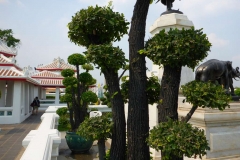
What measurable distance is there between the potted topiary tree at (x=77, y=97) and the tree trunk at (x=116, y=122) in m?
3.09

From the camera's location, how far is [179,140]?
78.0 inches

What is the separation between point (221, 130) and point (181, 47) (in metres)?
2.17

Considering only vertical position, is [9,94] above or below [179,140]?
above

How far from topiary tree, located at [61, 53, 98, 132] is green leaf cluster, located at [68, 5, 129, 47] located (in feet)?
9.24

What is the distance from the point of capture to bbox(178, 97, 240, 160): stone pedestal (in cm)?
353

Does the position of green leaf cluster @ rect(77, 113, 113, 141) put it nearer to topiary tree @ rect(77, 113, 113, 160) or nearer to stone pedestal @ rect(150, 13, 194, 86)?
topiary tree @ rect(77, 113, 113, 160)

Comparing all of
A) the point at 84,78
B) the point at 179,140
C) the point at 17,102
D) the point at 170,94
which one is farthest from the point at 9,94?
the point at 179,140

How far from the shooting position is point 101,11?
8.75 feet

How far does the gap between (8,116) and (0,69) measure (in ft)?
8.88

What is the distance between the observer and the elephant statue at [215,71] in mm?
4016

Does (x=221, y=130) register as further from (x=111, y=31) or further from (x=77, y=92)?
(x=77, y=92)

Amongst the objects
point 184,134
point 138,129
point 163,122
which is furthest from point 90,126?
point 184,134

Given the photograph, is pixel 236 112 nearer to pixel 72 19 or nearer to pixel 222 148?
pixel 222 148

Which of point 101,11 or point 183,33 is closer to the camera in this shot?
point 183,33
